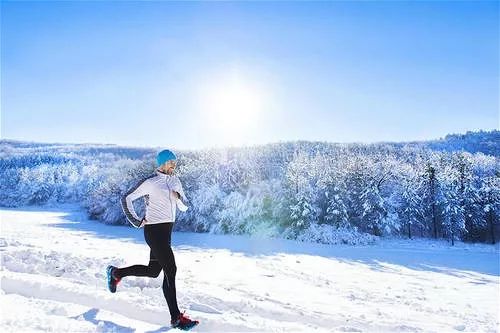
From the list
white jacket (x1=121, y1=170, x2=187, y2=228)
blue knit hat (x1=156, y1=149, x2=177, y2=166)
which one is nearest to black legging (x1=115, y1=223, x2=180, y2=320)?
white jacket (x1=121, y1=170, x2=187, y2=228)

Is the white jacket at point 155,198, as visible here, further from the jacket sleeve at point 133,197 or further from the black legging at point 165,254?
the black legging at point 165,254

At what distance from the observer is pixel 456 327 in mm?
8344

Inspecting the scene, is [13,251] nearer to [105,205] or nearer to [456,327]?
[456,327]

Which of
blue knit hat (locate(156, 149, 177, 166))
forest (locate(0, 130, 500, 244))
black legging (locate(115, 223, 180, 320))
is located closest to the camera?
black legging (locate(115, 223, 180, 320))

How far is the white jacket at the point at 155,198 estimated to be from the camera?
5652 millimetres

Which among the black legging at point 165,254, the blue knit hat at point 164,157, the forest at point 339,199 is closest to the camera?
the black legging at point 165,254

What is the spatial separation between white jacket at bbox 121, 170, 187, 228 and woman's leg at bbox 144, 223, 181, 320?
0.11 metres

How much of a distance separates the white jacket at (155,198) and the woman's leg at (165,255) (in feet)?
0.36

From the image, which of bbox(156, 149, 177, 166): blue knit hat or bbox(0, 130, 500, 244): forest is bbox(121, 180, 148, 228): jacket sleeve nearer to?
bbox(156, 149, 177, 166): blue knit hat

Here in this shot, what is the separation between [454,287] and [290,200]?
107 ft

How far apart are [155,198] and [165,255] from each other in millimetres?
768

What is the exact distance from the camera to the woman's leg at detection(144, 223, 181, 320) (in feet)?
18.3

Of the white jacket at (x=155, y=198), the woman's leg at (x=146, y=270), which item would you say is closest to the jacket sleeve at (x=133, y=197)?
the white jacket at (x=155, y=198)

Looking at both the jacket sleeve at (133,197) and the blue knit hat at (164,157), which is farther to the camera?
the blue knit hat at (164,157)
